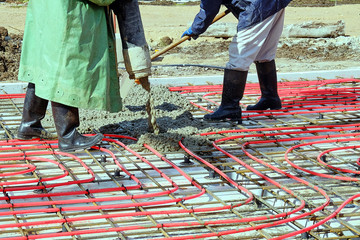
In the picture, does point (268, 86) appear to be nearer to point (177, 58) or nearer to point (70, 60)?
point (70, 60)

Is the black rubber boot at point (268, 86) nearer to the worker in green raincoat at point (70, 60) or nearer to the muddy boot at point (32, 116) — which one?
the worker in green raincoat at point (70, 60)

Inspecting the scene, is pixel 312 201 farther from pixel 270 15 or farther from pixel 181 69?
pixel 181 69

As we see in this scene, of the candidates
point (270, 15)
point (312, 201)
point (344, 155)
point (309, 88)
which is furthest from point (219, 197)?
point (309, 88)

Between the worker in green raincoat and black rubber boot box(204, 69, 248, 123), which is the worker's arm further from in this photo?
black rubber boot box(204, 69, 248, 123)

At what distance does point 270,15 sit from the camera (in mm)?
4730

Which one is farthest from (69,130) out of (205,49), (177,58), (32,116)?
(205,49)

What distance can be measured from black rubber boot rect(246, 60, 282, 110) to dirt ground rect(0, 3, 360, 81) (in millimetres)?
2843

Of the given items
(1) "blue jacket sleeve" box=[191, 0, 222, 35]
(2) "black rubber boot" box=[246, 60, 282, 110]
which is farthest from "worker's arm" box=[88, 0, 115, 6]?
(2) "black rubber boot" box=[246, 60, 282, 110]

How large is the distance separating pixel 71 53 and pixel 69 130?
1.74ft

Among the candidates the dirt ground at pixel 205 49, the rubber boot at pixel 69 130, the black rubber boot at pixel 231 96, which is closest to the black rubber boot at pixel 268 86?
the black rubber boot at pixel 231 96

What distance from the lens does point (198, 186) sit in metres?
3.45

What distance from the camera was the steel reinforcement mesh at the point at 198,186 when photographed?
291 cm

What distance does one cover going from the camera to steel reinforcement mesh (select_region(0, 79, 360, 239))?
2906 millimetres

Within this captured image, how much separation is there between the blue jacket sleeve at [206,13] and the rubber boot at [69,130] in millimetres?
1382
